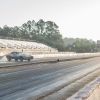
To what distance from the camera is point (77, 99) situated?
6.63 meters

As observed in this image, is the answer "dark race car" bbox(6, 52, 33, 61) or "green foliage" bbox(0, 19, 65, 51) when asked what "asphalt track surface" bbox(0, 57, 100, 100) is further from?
"green foliage" bbox(0, 19, 65, 51)

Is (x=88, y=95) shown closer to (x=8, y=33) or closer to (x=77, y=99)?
(x=77, y=99)

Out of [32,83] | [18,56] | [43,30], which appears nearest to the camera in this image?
[32,83]

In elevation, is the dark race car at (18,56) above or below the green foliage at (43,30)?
below

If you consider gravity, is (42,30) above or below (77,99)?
above

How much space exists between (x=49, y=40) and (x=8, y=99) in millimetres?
143469

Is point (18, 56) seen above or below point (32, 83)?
above

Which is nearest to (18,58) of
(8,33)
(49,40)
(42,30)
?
(8,33)

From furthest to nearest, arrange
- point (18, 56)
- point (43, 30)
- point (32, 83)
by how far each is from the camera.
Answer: point (43, 30), point (18, 56), point (32, 83)

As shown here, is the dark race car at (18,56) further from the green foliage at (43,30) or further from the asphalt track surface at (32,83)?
the green foliage at (43,30)

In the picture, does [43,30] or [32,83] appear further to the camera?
[43,30]

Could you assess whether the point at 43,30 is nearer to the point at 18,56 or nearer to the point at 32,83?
the point at 18,56

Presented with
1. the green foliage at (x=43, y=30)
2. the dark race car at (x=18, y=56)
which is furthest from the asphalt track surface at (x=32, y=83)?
the green foliage at (x=43, y=30)

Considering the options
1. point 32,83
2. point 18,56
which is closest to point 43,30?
point 18,56
